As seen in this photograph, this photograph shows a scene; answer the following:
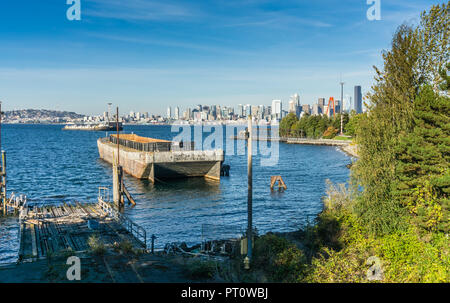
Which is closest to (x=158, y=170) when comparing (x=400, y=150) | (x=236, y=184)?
(x=236, y=184)

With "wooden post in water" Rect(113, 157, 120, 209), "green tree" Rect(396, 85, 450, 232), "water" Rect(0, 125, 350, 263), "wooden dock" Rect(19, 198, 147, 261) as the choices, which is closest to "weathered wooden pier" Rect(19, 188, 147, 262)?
"wooden dock" Rect(19, 198, 147, 261)

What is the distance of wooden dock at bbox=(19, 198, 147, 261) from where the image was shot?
21656 millimetres

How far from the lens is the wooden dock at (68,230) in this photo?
71.1 feet

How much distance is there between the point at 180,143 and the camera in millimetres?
58562

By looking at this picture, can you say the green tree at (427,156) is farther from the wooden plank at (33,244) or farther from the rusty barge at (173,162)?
the rusty barge at (173,162)

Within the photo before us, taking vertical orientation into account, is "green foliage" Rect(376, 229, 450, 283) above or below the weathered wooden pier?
above

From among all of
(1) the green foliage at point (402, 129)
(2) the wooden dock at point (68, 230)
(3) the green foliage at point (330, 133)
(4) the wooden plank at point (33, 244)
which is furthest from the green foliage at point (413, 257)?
(3) the green foliage at point (330, 133)

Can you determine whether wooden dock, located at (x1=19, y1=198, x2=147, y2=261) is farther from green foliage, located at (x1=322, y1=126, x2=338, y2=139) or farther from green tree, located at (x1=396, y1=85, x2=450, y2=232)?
green foliage, located at (x1=322, y1=126, x2=338, y2=139)

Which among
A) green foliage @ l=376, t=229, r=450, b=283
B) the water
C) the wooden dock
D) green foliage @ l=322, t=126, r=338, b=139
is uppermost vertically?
green foliage @ l=322, t=126, r=338, b=139

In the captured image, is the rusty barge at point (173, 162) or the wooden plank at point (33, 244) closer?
the wooden plank at point (33, 244)
